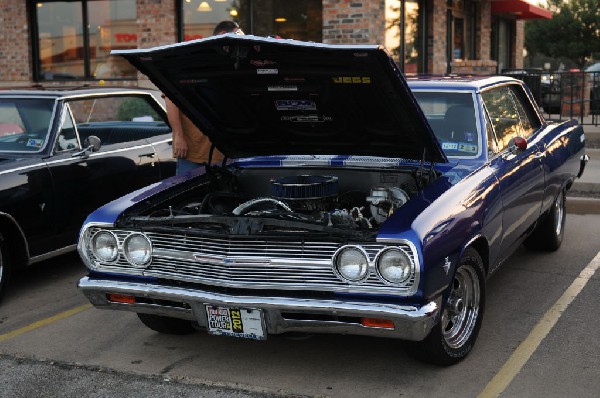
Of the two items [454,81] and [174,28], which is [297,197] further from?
[174,28]

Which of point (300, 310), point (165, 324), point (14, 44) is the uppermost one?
point (14, 44)

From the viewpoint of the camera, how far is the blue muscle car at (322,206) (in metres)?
3.95

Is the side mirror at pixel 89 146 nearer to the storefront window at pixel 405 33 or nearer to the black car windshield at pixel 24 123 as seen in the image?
the black car windshield at pixel 24 123

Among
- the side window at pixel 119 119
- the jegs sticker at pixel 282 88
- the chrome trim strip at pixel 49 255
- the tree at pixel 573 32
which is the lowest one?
the chrome trim strip at pixel 49 255

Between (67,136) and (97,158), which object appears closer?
(67,136)

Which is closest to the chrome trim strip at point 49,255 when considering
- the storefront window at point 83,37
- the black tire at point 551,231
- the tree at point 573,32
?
the black tire at point 551,231

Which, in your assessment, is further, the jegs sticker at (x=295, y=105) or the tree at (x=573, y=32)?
the tree at (x=573, y=32)

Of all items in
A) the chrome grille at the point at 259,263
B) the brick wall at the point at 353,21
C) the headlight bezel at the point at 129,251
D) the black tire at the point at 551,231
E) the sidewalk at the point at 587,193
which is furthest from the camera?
the brick wall at the point at 353,21

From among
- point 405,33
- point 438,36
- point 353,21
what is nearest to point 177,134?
point 353,21

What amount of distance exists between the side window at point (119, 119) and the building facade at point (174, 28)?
5.71 metres

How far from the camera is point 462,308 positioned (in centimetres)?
456

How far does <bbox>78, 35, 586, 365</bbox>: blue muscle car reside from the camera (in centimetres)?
395

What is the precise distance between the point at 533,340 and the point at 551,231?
7.20 ft

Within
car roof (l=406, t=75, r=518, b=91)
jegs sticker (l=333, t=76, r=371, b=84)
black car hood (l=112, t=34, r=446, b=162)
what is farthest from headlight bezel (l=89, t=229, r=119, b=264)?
car roof (l=406, t=75, r=518, b=91)
